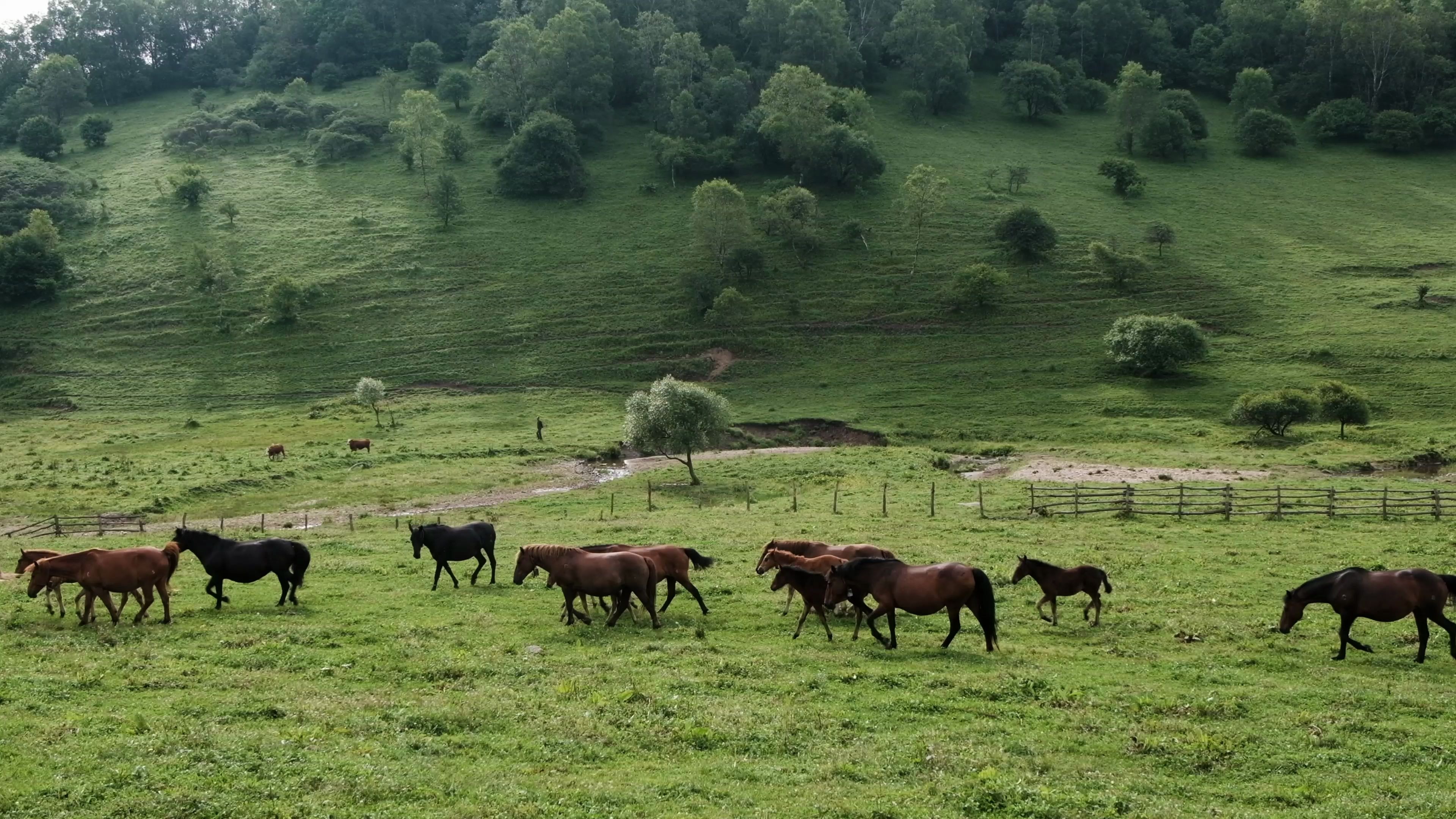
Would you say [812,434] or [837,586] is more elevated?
[837,586]

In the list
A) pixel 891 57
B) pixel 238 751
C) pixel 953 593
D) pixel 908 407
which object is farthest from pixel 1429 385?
pixel 891 57

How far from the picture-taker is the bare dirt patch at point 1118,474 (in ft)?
174

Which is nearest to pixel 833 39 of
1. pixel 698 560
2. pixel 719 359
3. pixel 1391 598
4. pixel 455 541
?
pixel 719 359

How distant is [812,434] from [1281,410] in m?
28.9

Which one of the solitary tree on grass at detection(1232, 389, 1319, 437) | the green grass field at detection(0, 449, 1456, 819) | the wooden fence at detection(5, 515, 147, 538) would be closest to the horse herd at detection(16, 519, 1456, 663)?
the green grass field at detection(0, 449, 1456, 819)

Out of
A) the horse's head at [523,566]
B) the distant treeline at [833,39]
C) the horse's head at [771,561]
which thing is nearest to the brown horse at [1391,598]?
the horse's head at [771,561]

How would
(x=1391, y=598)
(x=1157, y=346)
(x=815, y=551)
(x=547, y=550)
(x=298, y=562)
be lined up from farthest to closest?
(x=1157, y=346)
(x=815, y=551)
(x=298, y=562)
(x=547, y=550)
(x=1391, y=598)

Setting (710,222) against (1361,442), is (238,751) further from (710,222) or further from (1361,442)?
(710,222)

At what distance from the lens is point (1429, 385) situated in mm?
73625

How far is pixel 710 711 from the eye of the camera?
1700 cm

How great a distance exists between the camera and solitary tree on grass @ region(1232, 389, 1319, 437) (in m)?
66.4

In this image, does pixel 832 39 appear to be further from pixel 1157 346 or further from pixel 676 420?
pixel 676 420

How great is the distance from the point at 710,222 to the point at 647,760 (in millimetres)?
88153

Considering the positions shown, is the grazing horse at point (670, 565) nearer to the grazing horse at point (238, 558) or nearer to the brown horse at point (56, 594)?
the grazing horse at point (238, 558)
